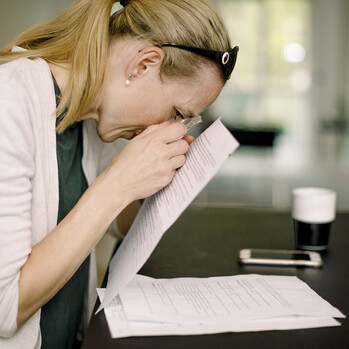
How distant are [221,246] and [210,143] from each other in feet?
1.12

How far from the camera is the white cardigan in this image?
75 centimetres

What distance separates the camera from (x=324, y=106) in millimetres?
5375

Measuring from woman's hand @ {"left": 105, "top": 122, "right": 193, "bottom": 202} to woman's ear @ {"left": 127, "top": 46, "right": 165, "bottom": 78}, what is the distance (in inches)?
5.5

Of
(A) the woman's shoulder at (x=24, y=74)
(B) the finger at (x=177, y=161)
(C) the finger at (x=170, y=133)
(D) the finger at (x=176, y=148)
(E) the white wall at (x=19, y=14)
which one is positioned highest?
(E) the white wall at (x=19, y=14)

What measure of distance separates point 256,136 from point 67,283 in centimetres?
361

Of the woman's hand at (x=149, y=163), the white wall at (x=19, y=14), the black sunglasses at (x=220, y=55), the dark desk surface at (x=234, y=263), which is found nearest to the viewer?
the dark desk surface at (x=234, y=263)

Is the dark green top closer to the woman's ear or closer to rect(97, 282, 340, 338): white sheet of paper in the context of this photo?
the woman's ear

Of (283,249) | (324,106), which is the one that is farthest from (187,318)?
(324,106)

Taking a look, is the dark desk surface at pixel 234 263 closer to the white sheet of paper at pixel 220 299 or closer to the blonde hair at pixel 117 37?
the white sheet of paper at pixel 220 299

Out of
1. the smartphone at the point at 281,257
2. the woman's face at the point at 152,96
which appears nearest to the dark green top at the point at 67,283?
the woman's face at the point at 152,96

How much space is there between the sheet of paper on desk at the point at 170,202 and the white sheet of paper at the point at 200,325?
1.8 inches

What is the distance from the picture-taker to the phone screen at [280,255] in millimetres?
991

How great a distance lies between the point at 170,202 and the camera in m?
0.81

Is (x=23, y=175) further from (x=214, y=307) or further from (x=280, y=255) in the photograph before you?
(x=280, y=255)
